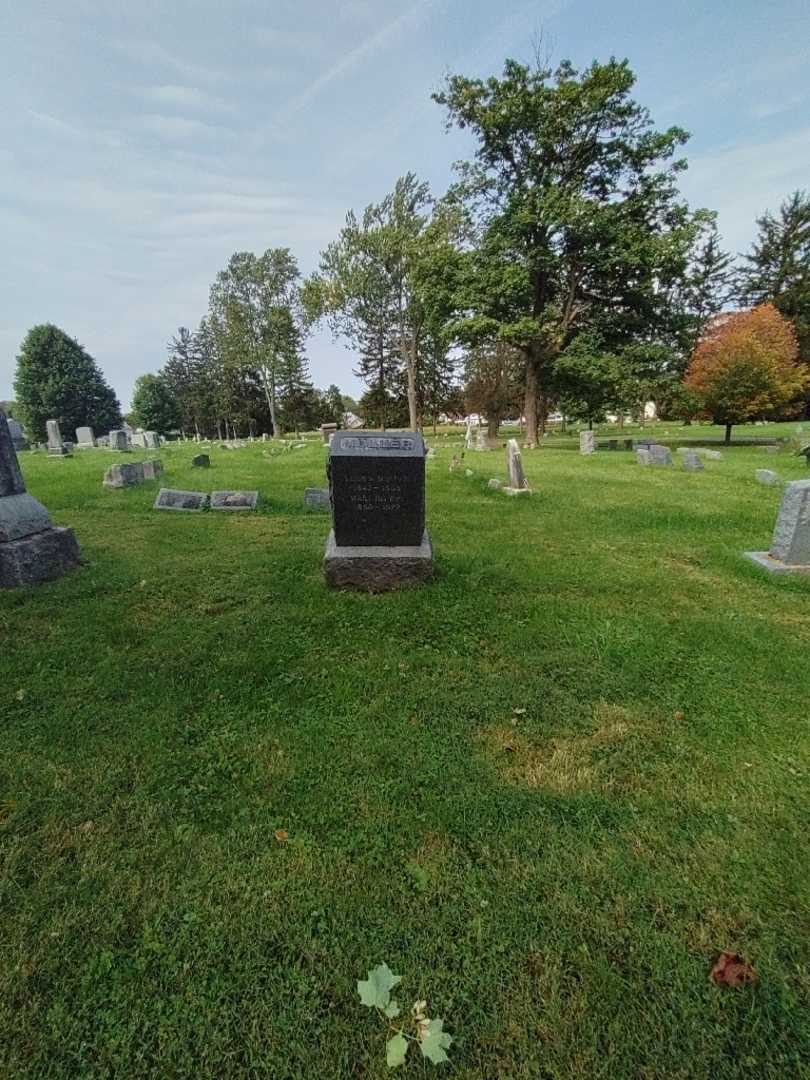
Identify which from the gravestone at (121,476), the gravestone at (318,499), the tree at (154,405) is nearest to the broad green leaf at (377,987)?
the gravestone at (318,499)

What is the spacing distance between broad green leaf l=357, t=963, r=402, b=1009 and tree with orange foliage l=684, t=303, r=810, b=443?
81.0ft

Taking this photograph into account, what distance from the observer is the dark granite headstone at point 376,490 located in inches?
188

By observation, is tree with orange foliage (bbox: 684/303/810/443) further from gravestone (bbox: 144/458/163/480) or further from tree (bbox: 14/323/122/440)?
tree (bbox: 14/323/122/440)

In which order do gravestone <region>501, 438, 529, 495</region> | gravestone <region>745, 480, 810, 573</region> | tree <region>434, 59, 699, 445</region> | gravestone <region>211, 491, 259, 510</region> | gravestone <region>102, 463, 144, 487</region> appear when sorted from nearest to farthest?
gravestone <region>745, 480, 810, 573</region>
gravestone <region>211, 491, 259, 510</region>
gravestone <region>501, 438, 529, 495</region>
gravestone <region>102, 463, 144, 487</region>
tree <region>434, 59, 699, 445</region>

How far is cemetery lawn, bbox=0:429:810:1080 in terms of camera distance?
142 centimetres

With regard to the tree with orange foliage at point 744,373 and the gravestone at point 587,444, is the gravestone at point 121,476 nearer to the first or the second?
the gravestone at point 587,444

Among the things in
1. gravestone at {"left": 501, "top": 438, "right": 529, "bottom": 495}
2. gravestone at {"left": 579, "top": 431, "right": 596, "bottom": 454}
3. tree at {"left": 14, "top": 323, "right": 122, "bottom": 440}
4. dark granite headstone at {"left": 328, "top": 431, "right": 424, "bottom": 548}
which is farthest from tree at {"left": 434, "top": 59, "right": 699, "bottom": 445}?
tree at {"left": 14, "top": 323, "right": 122, "bottom": 440}

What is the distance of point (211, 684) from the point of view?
3.13 m

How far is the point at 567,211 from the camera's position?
17.5 m

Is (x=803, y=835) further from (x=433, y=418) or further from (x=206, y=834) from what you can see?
(x=433, y=418)

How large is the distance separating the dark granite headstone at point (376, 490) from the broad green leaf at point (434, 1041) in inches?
151

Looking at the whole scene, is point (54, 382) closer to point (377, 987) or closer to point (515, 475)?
point (515, 475)

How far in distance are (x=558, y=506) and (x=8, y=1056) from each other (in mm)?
8527

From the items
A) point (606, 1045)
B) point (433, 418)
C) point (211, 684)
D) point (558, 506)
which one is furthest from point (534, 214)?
point (433, 418)
